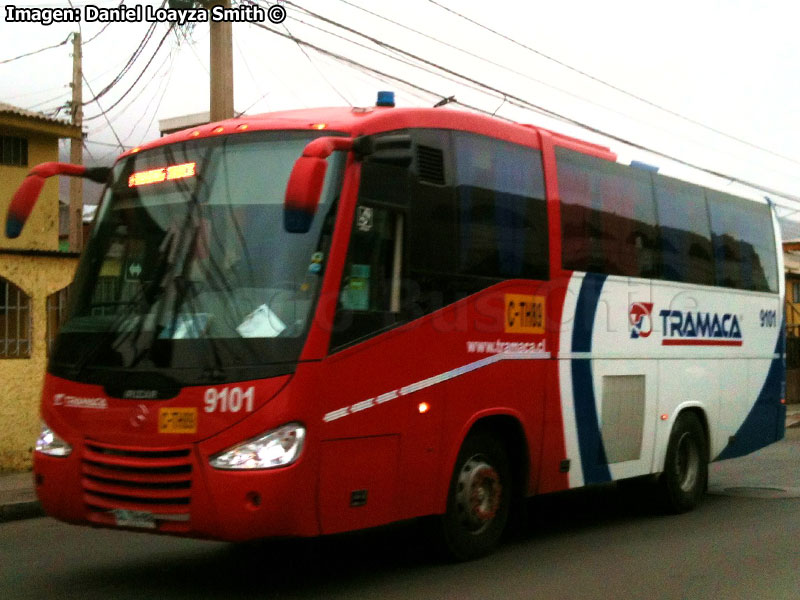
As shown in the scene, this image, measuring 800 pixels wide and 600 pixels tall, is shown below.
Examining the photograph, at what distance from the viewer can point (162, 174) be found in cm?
717

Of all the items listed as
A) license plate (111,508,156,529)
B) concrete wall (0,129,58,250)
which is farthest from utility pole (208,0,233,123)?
concrete wall (0,129,58,250)

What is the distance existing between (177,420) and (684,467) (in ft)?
20.4

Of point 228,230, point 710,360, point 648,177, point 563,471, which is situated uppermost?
point 648,177

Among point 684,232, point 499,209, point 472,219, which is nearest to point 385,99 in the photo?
point 472,219

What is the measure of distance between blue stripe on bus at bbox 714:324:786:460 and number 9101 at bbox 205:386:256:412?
22.6 ft

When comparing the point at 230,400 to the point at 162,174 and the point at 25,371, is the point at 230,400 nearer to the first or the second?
the point at 162,174

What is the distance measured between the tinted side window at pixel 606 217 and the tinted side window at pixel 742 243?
146 cm

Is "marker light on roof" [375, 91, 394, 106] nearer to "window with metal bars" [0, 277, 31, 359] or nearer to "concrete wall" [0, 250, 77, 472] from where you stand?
"concrete wall" [0, 250, 77, 472]

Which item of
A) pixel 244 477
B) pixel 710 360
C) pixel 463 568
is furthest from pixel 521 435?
pixel 710 360

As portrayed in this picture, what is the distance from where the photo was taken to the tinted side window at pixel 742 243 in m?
11.4

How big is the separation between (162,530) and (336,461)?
43.4 inches

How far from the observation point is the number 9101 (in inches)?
243

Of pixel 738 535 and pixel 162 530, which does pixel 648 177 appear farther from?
pixel 162 530

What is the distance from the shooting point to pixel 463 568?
24.5ft
